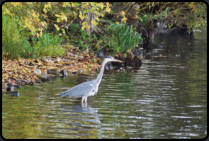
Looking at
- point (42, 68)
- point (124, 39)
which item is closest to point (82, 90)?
point (42, 68)

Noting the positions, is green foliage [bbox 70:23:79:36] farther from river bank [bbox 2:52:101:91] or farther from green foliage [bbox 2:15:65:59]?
green foliage [bbox 2:15:65:59]

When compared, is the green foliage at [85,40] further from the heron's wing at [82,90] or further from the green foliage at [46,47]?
the heron's wing at [82,90]

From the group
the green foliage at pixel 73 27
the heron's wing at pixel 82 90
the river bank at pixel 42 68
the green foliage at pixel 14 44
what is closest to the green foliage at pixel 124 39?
the river bank at pixel 42 68

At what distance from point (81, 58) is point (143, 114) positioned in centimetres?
1104

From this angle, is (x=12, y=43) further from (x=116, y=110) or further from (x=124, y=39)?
(x=116, y=110)

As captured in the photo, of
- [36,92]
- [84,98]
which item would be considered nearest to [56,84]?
[36,92]

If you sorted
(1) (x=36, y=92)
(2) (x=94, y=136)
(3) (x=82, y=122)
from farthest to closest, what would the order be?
(1) (x=36, y=92) → (3) (x=82, y=122) → (2) (x=94, y=136)

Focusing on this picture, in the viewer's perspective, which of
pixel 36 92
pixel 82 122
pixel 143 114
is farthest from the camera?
pixel 36 92

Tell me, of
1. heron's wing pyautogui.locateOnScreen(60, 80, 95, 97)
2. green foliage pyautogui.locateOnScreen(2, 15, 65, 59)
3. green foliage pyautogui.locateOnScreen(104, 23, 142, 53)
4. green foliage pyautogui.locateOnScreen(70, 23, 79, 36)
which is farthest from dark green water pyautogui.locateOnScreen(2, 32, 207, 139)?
green foliage pyautogui.locateOnScreen(70, 23, 79, 36)

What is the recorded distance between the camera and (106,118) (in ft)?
31.8

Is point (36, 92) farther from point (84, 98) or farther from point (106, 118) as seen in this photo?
point (106, 118)

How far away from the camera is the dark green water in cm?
843

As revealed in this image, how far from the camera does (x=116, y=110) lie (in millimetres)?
10508

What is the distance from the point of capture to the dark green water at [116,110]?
332 inches
